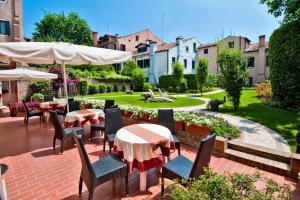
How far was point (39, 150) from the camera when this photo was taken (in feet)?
17.9

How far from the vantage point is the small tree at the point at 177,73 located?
2550 cm

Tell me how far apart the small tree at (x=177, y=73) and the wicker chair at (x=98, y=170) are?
22.8 metres

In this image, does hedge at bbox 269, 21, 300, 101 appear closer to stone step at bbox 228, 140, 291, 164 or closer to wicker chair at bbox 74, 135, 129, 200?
stone step at bbox 228, 140, 291, 164

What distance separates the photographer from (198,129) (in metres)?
5.35

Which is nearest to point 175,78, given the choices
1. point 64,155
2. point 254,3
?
point 254,3

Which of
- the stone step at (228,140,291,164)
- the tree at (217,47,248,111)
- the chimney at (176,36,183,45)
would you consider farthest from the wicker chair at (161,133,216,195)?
the chimney at (176,36,183,45)

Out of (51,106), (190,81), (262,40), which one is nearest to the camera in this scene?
(51,106)

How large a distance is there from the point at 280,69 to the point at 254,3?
15.4 ft

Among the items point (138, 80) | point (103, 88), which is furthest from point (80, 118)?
point (138, 80)

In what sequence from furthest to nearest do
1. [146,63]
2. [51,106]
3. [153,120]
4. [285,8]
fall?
[146,63] < [285,8] < [51,106] < [153,120]

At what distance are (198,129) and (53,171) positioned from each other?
363 cm

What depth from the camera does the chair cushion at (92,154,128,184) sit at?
3104 mm

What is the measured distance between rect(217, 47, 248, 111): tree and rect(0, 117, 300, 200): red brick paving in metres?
5.76

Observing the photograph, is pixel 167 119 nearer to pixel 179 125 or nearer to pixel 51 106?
pixel 179 125
